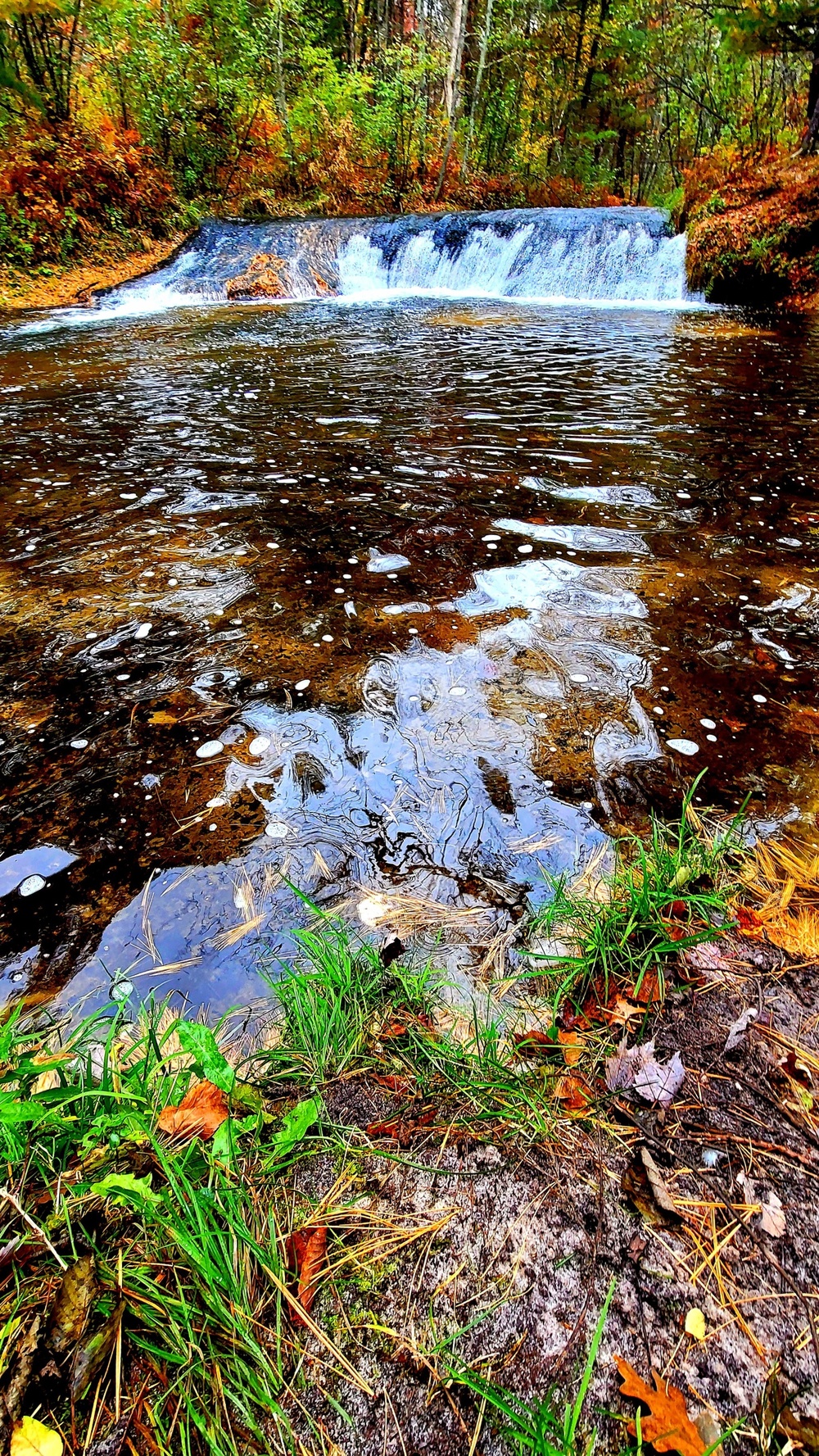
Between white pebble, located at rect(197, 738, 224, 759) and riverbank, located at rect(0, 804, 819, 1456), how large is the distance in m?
1.05

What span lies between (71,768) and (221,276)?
51.2 ft

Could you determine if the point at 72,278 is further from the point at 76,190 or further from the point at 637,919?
the point at 637,919

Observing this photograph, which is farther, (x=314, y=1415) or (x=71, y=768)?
(x=71, y=768)

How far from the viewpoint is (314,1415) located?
3.04 ft

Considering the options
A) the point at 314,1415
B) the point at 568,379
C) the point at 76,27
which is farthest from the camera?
the point at 76,27

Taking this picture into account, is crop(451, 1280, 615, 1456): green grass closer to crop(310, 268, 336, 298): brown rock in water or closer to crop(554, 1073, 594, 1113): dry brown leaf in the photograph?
crop(554, 1073, 594, 1113): dry brown leaf

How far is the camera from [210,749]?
99.7 inches

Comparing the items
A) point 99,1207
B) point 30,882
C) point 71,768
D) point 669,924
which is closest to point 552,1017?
point 669,924

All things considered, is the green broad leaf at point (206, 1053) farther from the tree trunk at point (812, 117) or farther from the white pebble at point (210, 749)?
the tree trunk at point (812, 117)

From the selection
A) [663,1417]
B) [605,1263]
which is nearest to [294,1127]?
[605,1263]

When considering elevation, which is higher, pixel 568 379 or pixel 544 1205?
pixel 568 379

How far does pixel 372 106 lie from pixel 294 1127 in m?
27.4

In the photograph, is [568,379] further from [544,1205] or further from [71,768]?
[544,1205]

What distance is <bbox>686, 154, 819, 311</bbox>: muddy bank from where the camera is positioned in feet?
37.3
